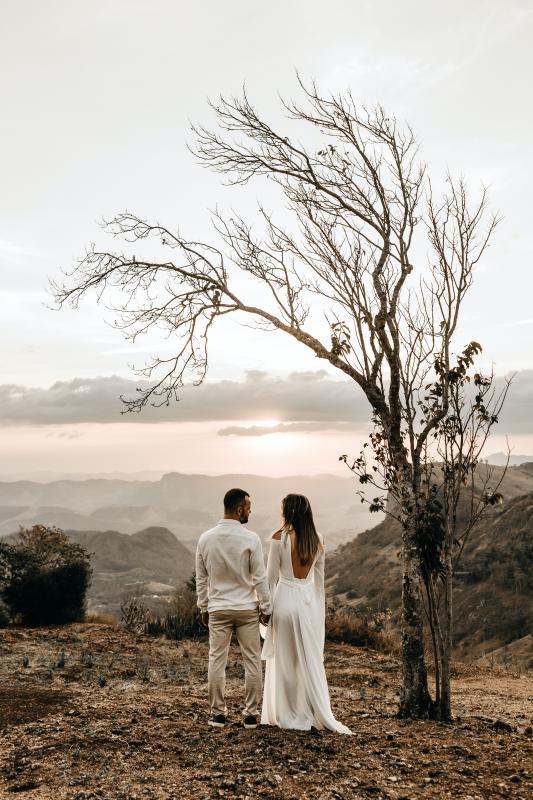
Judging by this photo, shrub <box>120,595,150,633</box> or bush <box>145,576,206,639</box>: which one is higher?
bush <box>145,576,206,639</box>

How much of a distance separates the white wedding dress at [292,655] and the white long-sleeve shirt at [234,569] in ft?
0.73

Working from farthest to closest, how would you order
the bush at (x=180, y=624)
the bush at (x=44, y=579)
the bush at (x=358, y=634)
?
the bush at (x=44, y=579)
the bush at (x=358, y=634)
the bush at (x=180, y=624)

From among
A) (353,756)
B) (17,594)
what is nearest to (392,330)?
(353,756)

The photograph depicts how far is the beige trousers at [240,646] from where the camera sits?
6133mm

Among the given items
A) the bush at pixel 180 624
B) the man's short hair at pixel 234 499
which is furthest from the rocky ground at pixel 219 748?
the bush at pixel 180 624

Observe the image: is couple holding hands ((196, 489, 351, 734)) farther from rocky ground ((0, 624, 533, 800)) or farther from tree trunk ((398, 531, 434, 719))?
tree trunk ((398, 531, 434, 719))

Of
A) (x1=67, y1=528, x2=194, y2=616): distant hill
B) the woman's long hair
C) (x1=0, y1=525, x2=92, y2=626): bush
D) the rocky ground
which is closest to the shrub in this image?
(x1=0, y1=525, x2=92, y2=626): bush

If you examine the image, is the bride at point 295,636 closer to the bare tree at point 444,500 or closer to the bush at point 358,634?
the bare tree at point 444,500

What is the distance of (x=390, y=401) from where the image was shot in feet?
25.7

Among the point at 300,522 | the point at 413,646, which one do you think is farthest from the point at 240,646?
the point at 413,646

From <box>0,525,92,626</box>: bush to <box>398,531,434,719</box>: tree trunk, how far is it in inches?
488

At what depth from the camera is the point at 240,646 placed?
6.14 m

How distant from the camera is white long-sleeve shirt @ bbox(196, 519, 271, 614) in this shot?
6094 millimetres

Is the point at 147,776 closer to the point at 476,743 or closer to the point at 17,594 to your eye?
the point at 476,743
